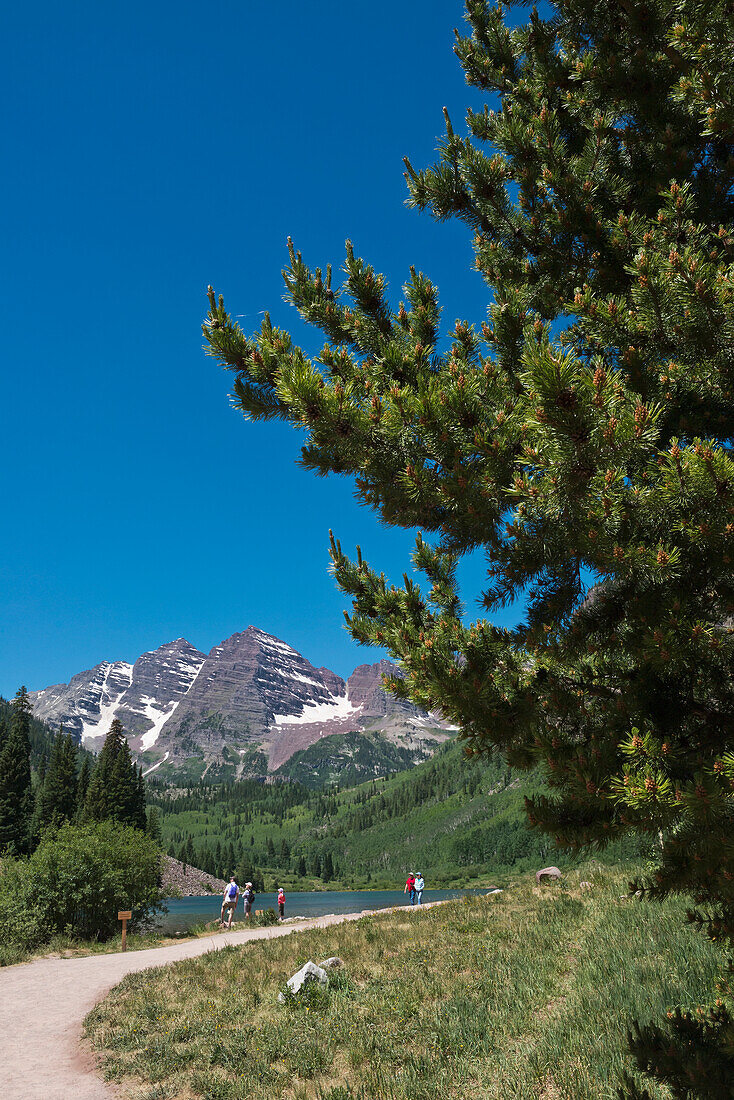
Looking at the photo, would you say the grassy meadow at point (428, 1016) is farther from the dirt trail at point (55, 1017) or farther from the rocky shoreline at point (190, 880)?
the rocky shoreline at point (190, 880)

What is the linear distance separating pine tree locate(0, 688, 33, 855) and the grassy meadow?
63271 mm

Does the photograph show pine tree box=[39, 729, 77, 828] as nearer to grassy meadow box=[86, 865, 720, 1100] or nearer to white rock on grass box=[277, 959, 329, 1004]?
grassy meadow box=[86, 865, 720, 1100]

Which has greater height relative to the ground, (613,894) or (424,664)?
(424,664)

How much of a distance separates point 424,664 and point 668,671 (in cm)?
162

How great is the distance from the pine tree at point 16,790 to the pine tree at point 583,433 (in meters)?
74.3

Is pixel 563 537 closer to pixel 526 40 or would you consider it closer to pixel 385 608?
pixel 385 608

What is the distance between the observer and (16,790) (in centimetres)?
7119

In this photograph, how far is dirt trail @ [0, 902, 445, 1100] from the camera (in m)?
8.71

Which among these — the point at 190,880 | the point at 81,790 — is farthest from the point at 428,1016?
the point at 190,880

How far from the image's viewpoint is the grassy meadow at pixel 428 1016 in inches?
272

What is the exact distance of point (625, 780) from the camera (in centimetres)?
318

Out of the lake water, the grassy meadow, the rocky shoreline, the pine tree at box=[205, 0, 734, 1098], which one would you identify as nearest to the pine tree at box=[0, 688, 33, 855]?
the lake water

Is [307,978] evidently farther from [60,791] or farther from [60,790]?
[60,790]

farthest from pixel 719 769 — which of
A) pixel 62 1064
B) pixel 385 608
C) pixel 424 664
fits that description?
pixel 62 1064
